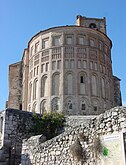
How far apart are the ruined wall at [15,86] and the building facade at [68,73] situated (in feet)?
6.13

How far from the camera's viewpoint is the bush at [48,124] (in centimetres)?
1505

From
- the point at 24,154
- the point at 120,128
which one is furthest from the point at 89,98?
the point at 120,128

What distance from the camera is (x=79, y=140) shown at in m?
8.01

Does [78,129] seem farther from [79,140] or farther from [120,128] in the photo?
[120,128]

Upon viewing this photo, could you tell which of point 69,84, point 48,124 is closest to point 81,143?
point 48,124

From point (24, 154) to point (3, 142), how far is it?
316 centimetres

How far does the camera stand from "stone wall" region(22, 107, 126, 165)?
22.5 ft

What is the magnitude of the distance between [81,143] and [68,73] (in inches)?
888

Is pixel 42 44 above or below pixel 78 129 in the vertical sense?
above

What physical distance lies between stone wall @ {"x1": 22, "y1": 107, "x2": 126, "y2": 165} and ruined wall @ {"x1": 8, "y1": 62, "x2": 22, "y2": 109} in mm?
26174

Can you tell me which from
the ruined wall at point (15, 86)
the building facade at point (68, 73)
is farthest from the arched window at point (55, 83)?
the ruined wall at point (15, 86)

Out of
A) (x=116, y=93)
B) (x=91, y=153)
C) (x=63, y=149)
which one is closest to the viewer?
(x=91, y=153)

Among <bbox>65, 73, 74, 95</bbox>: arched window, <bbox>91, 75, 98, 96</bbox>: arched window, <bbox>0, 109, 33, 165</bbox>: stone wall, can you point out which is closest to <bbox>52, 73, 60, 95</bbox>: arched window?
<bbox>65, 73, 74, 95</bbox>: arched window

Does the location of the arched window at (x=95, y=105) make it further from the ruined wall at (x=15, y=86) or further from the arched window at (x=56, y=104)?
the ruined wall at (x=15, y=86)
